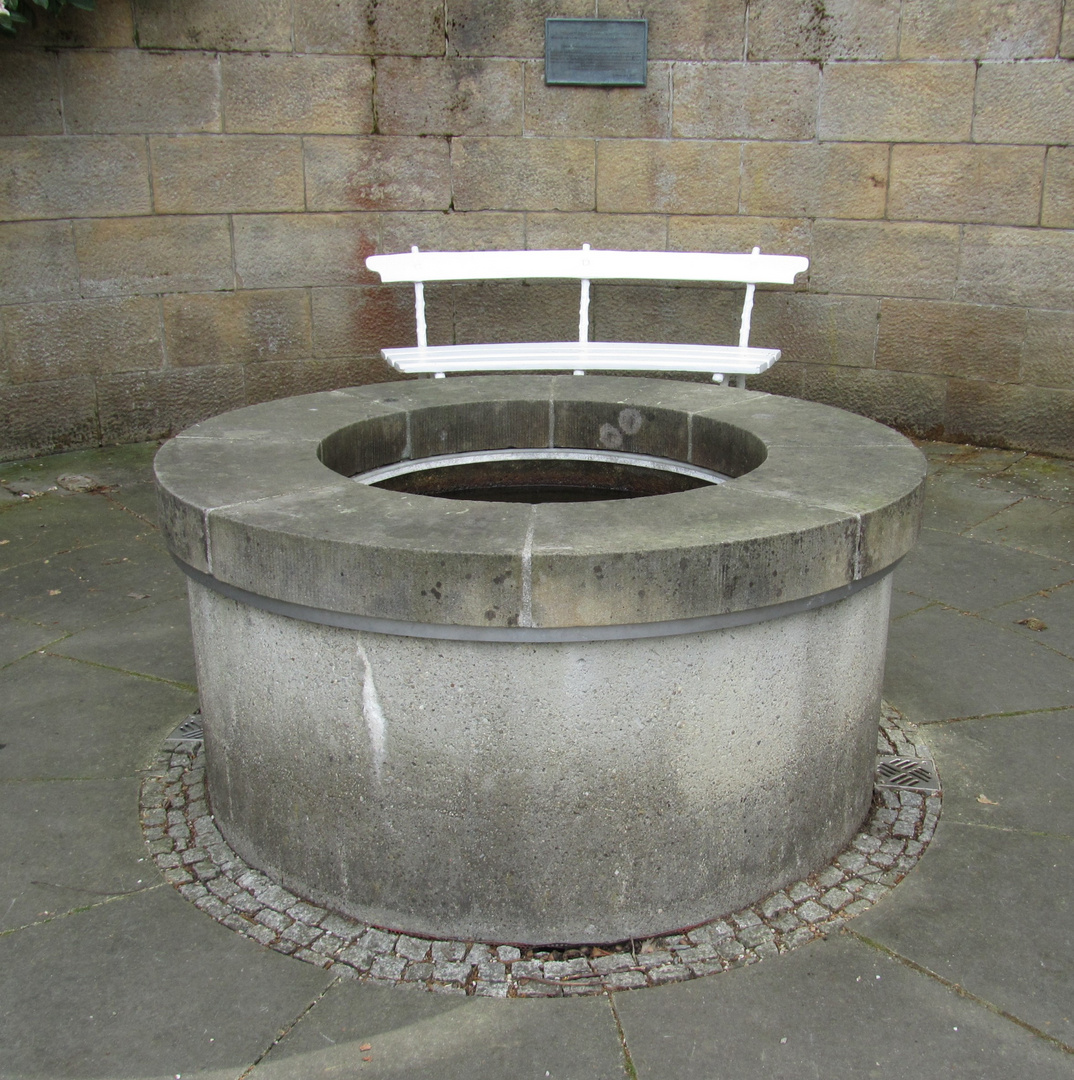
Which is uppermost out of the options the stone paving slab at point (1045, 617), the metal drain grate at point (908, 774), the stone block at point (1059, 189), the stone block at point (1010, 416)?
the stone block at point (1059, 189)

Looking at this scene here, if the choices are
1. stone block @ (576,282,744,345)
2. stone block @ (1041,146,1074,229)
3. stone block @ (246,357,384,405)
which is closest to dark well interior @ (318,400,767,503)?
stone block @ (246,357,384,405)

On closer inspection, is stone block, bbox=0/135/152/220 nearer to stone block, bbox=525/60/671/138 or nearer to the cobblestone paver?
stone block, bbox=525/60/671/138

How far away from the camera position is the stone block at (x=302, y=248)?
22.6 ft

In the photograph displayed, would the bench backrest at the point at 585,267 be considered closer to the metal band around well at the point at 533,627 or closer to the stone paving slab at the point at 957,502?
the stone paving slab at the point at 957,502

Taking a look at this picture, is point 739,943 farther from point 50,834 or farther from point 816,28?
point 816,28

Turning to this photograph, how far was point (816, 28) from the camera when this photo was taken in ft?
21.9

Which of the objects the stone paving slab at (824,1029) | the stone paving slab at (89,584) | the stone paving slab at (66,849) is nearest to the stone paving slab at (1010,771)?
the stone paving slab at (824,1029)

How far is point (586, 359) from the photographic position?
6.19 meters

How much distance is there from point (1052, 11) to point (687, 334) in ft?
8.39

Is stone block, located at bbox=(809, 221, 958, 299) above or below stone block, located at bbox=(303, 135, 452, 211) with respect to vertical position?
below

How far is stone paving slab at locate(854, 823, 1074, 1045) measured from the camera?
2.63 m

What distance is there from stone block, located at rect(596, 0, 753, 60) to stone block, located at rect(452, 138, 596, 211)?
2.26ft

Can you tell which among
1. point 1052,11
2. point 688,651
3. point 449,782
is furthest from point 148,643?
point 1052,11

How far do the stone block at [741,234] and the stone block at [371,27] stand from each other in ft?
5.72
